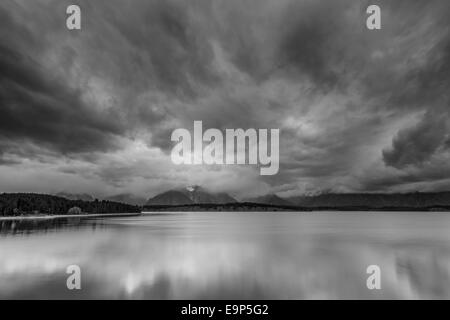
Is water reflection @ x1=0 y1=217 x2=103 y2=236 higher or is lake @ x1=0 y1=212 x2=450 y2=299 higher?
lake @ x1=0 y1=212 x2=450 y2=299

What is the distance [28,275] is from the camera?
2897 cm

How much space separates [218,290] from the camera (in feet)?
81.6

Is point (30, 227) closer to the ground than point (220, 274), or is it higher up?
closer to the ground

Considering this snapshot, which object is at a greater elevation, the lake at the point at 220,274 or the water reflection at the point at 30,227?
the lake at the point at 220,274

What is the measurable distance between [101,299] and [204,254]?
22538 mm

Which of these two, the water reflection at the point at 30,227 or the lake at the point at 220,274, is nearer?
the lake at the point at 220,274

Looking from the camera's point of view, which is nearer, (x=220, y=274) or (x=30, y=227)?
(x=220, y=274)

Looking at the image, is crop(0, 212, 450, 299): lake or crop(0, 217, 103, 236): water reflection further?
crop(0, 217, 103, 236): water reflection

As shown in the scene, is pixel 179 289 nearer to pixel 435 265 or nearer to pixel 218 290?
pixel 218 290
